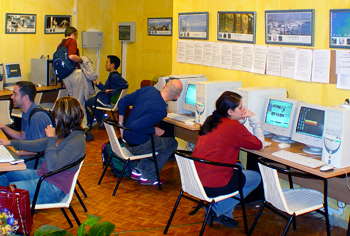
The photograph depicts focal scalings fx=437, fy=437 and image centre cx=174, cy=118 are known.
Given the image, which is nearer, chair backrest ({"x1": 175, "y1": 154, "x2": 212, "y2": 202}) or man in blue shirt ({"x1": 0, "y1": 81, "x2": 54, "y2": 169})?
chair backrest ({"x1": 175, "y1": 154, "x2": 212, "y2": 202})

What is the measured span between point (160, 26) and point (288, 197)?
554cm

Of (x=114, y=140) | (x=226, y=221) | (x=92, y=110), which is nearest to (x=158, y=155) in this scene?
(x=114, y=140)

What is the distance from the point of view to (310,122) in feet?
12.6

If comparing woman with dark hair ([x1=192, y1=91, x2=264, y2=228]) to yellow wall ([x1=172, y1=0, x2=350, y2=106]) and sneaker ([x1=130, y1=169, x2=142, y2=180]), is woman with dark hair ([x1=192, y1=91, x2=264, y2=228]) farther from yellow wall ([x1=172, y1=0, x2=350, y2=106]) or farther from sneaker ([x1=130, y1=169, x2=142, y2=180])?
sneaker ([x1=130, y1=169, x2=142, y2=180])

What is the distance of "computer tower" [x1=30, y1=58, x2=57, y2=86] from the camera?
736cm

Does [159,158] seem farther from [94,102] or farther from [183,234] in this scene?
[94,102]

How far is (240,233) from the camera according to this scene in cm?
379

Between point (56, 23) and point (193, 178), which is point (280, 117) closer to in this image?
point (193, 178)

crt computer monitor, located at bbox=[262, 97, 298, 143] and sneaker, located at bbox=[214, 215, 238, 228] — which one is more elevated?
crt computer monitor, located at bbox=[262, 97, 298, 143]

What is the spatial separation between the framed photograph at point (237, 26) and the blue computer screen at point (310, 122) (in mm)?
1350

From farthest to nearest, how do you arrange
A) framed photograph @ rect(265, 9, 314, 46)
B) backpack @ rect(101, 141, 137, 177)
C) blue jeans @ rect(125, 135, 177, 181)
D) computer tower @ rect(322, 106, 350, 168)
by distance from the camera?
backpack @ rect(101, 141, 137, 177) → blue jeans @ rect(125, 135, 177, 181) → framed photograph @ rect(265, 9, 314, 46) → computer tower @ rect(322, 106, 350, 168)

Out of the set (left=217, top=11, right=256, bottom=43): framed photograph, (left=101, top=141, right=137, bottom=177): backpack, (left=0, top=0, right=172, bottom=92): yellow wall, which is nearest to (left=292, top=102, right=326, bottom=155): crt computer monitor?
(left=217, top=11, right=256, bottom=43): framed photograph

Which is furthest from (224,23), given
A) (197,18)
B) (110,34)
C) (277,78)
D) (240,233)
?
(110,34)

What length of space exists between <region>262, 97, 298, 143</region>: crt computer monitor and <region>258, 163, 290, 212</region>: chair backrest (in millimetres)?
939
